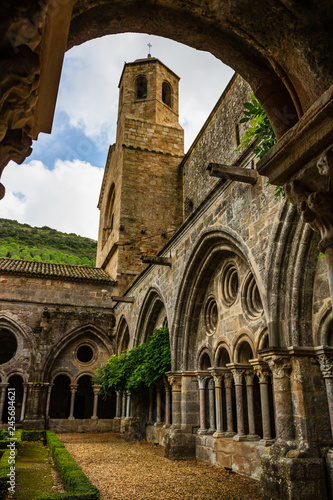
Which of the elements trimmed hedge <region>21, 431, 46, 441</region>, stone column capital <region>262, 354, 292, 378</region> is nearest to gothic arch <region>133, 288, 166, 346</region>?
trimmed hedge <region>21, 431, 46, 441</region>

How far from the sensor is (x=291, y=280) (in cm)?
535

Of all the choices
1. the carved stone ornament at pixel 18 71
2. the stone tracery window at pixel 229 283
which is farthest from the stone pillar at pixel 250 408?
the carved stone ornament at pixel 18 71

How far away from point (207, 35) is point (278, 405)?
13.8 feet

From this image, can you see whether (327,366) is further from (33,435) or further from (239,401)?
(33,435)

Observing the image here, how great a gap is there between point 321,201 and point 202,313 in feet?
20.8

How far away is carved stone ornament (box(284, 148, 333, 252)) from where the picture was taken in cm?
258

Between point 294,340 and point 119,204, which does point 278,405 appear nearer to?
point 294,340

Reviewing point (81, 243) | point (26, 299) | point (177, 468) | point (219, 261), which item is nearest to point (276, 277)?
point (219, 261)

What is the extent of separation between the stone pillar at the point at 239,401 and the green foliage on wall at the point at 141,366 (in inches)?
108

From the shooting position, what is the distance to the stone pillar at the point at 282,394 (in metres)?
4.94

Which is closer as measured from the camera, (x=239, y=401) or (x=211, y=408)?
(x=239, y=401)

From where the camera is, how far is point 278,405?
5039 mm

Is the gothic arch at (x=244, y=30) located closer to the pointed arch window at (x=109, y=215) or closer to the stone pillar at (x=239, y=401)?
the stone pillar at (x=239, y=401)

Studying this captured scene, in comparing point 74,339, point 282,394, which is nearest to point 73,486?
point 282,394
